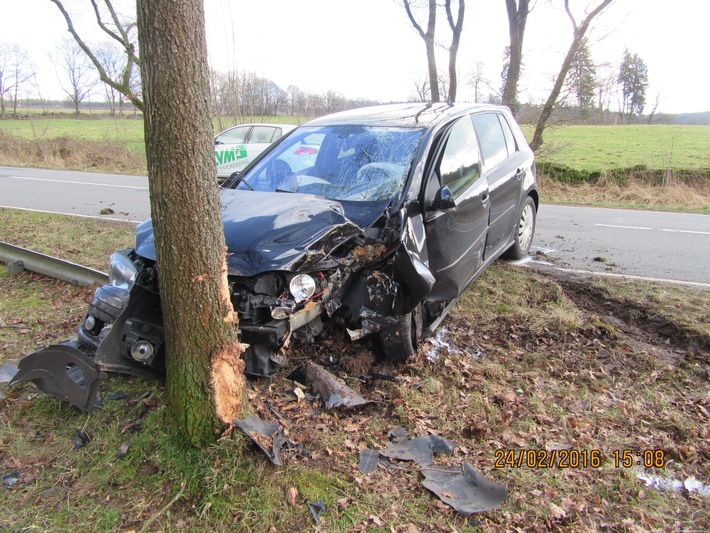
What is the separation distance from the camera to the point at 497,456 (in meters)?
2.76

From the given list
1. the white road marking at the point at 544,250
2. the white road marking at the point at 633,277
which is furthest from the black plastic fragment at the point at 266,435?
the white road marking at the point at 544,250

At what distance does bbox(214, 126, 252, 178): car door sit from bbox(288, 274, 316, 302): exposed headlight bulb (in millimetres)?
9901

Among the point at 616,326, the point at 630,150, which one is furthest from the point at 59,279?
the point at 630,150

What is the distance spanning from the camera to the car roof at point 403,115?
439 centimetres

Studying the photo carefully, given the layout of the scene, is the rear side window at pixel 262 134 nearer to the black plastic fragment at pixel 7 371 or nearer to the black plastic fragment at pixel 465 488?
the black plastic fragment at pixel 7 371

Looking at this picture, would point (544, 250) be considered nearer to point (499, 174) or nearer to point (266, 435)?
point (499, 174)

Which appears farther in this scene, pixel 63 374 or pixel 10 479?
pixel 63 374

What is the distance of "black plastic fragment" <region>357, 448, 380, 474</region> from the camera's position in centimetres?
264

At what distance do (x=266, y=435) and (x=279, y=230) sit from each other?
1.27 metres

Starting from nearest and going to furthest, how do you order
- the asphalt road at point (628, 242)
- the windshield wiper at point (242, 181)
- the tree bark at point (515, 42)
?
the windshield wiper at point (242, 181), the asphalt road at point (628, 242), the tree bark at point (515, 42)

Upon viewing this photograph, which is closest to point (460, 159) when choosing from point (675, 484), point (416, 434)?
point (416, 434)

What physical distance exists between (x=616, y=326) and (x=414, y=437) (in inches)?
100

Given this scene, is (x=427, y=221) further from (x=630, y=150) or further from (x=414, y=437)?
(x=630, y=150)

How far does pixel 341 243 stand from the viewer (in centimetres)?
327
